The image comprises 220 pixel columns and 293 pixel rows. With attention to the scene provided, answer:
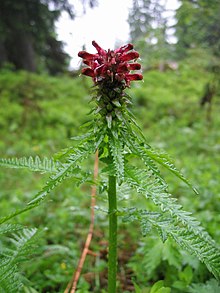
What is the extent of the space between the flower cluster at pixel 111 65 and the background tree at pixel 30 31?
5.48 metres

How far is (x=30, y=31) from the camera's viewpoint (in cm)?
737

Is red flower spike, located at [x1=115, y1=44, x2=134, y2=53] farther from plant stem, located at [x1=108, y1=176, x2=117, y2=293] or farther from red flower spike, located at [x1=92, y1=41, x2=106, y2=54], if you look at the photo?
plant stem, located at [x1=108, y1=176, x2=117, y2=293]

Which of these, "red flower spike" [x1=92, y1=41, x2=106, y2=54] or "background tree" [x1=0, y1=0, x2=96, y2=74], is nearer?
"red flower spike" [x1=92, y1=41, x2=106, y2=54]

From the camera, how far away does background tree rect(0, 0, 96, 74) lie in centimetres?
683

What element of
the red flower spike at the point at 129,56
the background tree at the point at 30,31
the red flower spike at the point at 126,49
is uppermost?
the background tree at the point at 30,31

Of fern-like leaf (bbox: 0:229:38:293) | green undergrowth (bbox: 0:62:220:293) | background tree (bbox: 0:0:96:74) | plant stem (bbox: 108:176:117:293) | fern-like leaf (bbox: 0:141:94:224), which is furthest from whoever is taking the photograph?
background tree (bbox: 0:0:96:74)

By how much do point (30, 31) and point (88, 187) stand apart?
4.78 meters

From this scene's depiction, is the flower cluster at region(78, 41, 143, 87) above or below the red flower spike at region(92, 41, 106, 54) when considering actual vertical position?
below

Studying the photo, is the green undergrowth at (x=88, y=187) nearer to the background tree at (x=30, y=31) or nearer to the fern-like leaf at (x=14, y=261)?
the fern-like leaf at (x=14, y=261)

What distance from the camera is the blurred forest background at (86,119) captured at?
2150 mm

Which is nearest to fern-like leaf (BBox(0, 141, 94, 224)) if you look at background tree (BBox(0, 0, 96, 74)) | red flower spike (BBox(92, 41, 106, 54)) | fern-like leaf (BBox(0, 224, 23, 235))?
fern-like leaf (BBox(0, 224, 23, 235))

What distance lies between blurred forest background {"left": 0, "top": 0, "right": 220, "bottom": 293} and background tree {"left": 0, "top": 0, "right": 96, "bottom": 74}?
0.02 m

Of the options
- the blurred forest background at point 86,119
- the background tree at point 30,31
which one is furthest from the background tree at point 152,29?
the background tree at point 30,31

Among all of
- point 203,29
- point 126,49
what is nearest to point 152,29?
point 203,29
